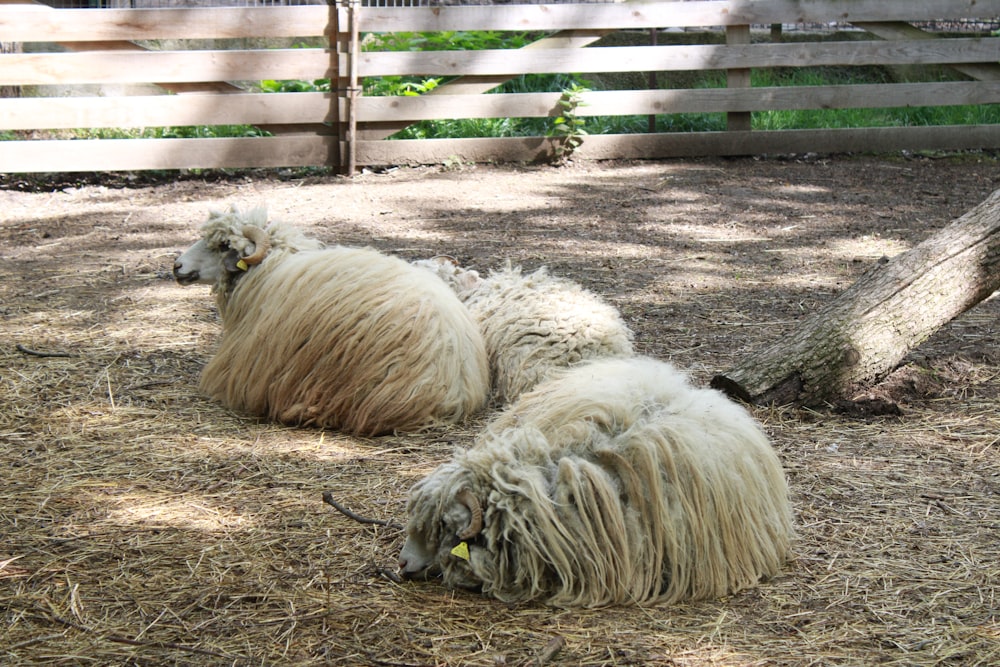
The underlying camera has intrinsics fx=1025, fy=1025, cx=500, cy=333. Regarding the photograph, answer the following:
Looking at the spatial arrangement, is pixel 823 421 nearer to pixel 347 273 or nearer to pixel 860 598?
pixel 860 598

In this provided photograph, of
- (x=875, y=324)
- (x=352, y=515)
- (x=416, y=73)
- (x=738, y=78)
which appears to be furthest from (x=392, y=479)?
(x=738, y=78)

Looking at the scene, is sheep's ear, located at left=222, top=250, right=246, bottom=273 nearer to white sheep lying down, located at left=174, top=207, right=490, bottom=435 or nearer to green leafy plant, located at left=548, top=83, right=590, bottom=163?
white sheep lying down, located at left=174, top=207, right=490, bottom=435

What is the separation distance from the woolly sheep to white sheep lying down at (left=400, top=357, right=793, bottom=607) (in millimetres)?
1645

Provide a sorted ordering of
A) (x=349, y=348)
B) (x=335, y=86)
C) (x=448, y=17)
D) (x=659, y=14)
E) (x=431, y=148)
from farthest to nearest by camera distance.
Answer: (x=659, y=14) < (x=431, y=148) < (x=448, y=17) < (x=335, y=86) < (x=349, y=348)

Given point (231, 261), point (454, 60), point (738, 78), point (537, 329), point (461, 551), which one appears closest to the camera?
point (461, 551)

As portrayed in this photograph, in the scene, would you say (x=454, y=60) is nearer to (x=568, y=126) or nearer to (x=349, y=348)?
(x=568, y=126)

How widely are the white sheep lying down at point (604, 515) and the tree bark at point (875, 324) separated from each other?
62.8 inches

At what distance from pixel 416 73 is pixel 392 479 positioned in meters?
7.44

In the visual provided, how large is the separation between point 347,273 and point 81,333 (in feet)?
6.93

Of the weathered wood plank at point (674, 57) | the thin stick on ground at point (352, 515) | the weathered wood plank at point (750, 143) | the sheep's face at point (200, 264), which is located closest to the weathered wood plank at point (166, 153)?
the weathered wood plank at point (674, 57)

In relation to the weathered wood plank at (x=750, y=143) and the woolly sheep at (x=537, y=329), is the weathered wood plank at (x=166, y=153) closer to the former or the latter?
the weathered wood plank at (x=750, y=143)

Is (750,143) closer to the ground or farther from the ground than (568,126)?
closer to the ground

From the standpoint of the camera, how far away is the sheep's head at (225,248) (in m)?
5.61

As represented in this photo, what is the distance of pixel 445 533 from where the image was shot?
3.36 metres
